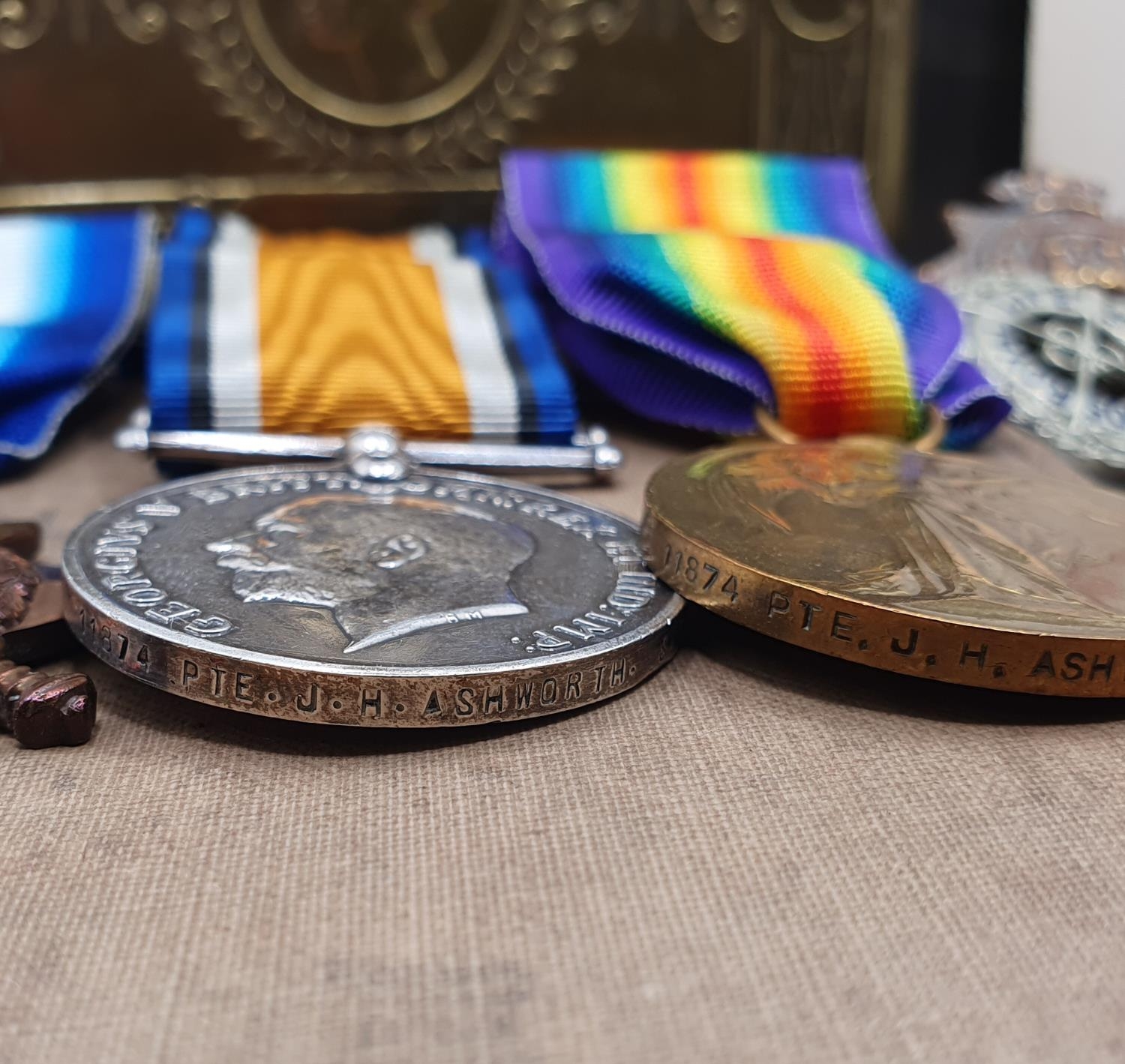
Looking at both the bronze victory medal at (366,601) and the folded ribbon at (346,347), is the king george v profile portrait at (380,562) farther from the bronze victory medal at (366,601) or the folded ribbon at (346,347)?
the folded ribbon at (346,347)

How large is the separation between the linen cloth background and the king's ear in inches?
4.7

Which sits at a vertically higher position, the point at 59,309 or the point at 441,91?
the point at 441,91

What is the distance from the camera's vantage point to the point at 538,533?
2.42 ft

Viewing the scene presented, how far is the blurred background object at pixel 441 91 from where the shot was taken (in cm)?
140

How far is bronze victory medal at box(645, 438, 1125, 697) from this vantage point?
1.91ft

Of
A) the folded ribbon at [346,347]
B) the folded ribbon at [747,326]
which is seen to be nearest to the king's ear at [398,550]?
the folded ribbon at [346,347]

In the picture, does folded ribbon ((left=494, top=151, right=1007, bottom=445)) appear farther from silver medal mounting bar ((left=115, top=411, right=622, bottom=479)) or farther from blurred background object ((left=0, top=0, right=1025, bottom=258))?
blurred background object ((left=0, top=0, right=1025, bottom=258))

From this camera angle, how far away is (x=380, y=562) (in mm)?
670

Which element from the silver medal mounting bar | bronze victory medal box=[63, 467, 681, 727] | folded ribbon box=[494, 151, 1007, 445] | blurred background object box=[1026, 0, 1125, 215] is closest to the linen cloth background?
bronze victory medal box=[63, 467, 681, 727]

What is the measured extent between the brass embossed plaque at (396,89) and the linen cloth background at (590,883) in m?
1.01

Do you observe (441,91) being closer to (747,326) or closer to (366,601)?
(747,326)

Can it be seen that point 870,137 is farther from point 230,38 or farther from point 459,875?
point 459,875

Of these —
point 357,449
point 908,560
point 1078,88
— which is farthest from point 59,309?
point 1078,88

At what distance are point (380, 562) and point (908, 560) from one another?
299 millimetres
